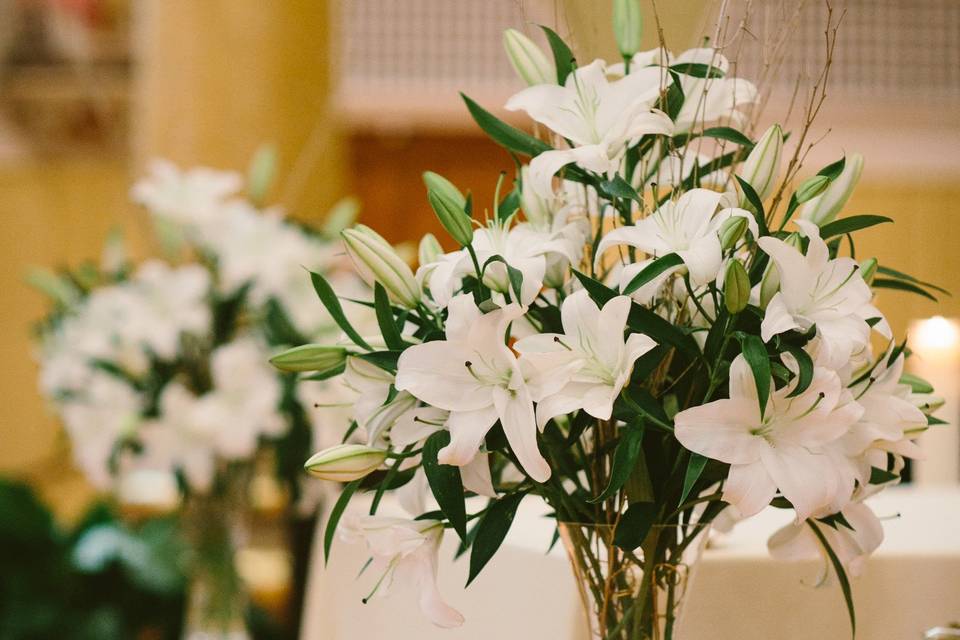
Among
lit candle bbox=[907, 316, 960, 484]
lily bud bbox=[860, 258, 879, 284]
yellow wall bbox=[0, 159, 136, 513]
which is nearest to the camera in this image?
lily bud bbox=[860, 258, 879, 284]

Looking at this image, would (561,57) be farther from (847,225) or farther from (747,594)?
(747,594)

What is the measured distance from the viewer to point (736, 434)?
0.53 metres

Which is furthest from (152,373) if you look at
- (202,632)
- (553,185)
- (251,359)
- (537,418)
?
(537,418)

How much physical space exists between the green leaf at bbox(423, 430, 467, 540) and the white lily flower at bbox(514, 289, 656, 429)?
6 cm

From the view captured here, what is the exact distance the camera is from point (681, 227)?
1.82 feet

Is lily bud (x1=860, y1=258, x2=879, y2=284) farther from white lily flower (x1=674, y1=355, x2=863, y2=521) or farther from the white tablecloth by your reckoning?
the white tablecloth

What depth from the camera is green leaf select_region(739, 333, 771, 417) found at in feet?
1.64

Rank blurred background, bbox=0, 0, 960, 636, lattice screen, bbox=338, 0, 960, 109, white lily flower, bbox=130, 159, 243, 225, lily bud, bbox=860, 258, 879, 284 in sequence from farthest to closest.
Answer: lattice screen, bbox=338, 0, 960, 109 → blurred background, bbox=0, 0, 960, 636 → white lily flower, bbox=130, 159, 243, 225 → lily bud, bbox=860, 258, 879, 284

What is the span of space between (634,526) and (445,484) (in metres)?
0.10

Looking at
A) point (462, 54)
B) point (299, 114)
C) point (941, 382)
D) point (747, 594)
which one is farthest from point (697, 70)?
point (462, 54)

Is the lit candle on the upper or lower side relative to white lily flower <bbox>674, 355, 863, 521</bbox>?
lower

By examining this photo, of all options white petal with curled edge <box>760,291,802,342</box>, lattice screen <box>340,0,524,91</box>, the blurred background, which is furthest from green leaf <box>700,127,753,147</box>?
lattice screen <box>340,0,524,91</box>

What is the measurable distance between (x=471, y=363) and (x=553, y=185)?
19cm

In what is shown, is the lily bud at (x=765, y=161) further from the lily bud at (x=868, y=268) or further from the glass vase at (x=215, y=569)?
the glass vase at (x=215, y=569)
